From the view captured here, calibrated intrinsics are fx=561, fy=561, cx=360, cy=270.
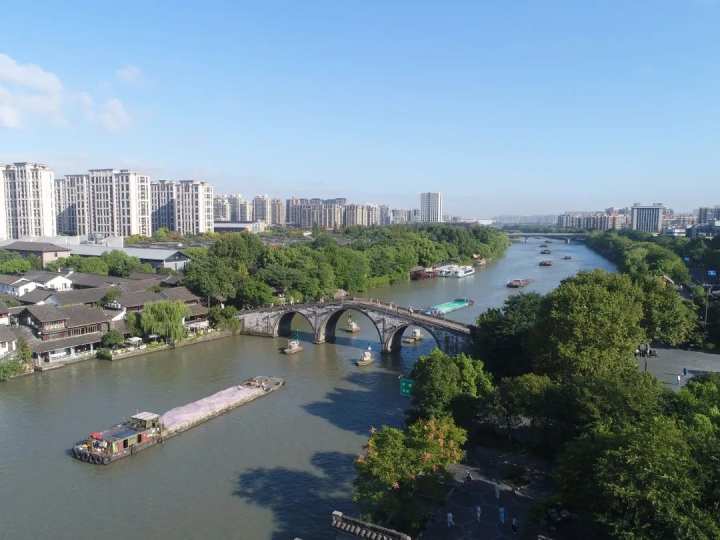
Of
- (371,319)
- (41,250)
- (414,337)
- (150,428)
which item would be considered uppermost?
(41,250)

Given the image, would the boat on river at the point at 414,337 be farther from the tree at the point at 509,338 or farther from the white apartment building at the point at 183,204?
the white apartment building at the point at 183,204

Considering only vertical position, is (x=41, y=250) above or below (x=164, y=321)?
above

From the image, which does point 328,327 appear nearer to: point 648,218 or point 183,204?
point 183,204

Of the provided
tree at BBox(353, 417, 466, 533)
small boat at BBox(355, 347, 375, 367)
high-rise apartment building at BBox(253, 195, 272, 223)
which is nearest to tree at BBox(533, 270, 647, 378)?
tree at BBox(353, 417, 466, 533)

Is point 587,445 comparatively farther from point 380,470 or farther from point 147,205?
point 147,205

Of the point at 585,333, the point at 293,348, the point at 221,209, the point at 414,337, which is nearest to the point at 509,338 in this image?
the point at 585,333

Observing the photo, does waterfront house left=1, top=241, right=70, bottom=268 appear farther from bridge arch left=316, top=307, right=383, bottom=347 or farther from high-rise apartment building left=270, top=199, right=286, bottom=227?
high-rise apartment building left=270, top=199, right=286, bottom=227

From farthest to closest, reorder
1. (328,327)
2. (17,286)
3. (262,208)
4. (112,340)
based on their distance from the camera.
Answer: (262,208) < (17,286) < (328,327) < (112,340)
